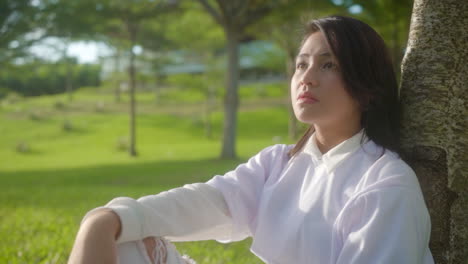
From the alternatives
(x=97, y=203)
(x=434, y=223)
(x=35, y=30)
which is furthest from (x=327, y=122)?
(x=35, y=30)

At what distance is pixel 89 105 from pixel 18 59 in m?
15.3

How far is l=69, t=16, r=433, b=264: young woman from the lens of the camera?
4.65ft

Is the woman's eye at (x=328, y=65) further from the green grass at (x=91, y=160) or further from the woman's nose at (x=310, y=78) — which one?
the green grass at (x=91, y=160)

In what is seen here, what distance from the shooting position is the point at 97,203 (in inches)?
262

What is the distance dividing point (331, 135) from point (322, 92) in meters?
0.19

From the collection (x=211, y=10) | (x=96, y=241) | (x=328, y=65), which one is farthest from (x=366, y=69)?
(x=211, y=10)

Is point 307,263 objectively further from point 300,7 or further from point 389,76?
point 300,7

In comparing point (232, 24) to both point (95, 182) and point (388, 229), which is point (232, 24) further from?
point (388, 229)

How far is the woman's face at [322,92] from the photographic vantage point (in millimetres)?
1665

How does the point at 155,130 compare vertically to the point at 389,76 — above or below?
below

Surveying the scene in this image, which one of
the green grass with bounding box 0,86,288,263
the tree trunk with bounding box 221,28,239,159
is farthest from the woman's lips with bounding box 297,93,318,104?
the tree trunk with bounding box 221,28,239,159

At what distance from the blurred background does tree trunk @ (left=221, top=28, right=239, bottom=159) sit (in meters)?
0.03

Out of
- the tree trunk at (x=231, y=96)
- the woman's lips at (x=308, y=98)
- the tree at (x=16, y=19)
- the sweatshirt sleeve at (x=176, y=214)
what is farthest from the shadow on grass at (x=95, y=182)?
the woman's lips at (x=308, y=98)

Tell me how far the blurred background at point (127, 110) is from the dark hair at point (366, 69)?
369 millimetres
